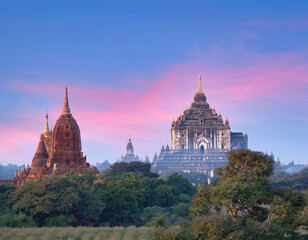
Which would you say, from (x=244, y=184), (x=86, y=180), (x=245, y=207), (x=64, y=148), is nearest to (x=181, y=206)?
(x=86, y=180)

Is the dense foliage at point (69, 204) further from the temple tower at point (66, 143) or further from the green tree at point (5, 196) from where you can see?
the temple tower at point (66, 143)

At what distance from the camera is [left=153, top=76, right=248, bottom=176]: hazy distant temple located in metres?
191

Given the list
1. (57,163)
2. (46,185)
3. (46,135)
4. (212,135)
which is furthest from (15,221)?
(212,135)

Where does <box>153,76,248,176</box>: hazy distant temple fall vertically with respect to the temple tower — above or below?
above

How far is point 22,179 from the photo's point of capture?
8650cm

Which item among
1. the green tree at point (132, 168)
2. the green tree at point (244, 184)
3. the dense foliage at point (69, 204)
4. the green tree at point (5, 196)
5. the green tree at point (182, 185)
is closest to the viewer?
the green tree at point (244, 184)

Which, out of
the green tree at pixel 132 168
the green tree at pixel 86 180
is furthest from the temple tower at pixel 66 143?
the green tree at pixel 132 168

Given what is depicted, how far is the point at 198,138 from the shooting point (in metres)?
192

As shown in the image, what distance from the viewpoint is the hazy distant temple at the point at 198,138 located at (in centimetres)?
19075

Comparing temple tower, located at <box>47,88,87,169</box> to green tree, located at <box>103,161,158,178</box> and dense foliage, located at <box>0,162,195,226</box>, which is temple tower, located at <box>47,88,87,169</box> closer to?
dense foliage, located at <box>0,162,195,226</box>

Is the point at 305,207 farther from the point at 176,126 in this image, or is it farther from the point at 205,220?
the point at 176,126

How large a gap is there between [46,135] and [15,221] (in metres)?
62.2

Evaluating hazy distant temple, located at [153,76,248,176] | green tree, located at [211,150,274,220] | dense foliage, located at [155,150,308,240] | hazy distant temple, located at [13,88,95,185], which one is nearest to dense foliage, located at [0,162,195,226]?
dense foliage, located at [155,150,308,240]

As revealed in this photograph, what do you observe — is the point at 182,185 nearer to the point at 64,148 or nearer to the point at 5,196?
the point at 64,148
